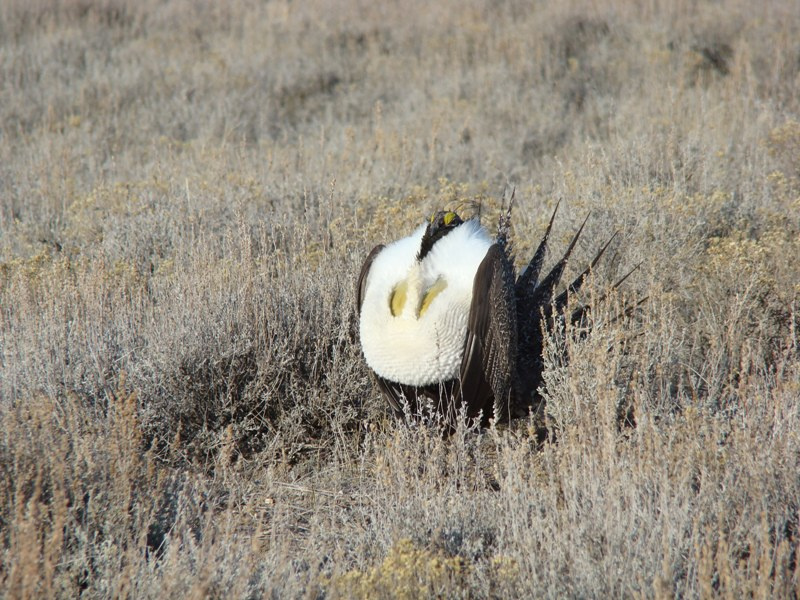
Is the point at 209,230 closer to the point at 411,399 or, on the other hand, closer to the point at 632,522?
the point at 411,399

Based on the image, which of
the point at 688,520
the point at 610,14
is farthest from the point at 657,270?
the point at 610,14

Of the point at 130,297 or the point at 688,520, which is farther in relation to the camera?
the point at 130,297

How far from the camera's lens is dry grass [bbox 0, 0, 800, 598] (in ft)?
6.72

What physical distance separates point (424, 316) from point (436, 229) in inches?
12.2

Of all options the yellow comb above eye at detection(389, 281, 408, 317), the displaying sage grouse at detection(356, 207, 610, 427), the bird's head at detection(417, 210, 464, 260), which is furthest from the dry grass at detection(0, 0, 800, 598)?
the bird's head at detection(417, 210, 464, 260)

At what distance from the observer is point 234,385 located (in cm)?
312

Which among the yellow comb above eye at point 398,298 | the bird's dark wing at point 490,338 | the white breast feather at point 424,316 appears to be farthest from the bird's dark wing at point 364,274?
the bird's dark wing at point 490,338

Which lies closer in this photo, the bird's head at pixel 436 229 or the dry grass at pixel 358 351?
the dry grass at pixel 358 351

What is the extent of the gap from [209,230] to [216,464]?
187cm

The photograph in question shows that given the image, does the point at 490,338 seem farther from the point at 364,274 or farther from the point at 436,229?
the point at 364,274

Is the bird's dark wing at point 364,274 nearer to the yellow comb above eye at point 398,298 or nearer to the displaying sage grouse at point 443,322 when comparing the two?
the displaying sage grouse at point 443,322

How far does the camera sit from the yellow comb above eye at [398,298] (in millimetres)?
2633

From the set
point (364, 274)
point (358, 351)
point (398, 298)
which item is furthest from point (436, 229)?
point (358, 351)

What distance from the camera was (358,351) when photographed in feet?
10.5
